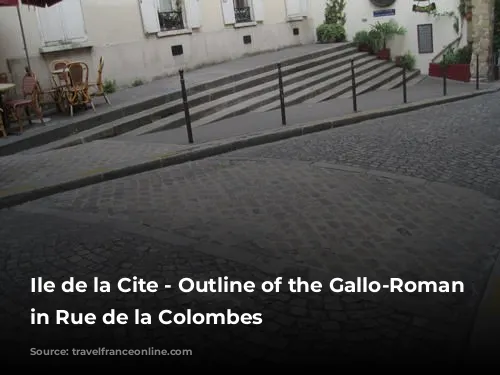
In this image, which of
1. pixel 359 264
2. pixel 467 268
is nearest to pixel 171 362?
pixel 359 264

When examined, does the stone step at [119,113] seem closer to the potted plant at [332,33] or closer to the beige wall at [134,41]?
the beige wall at [134,41]

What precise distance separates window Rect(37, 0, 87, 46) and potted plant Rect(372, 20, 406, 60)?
9758 mm

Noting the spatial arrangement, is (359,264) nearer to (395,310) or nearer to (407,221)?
(395,310)

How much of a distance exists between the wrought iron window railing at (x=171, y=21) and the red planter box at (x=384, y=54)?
677 cm

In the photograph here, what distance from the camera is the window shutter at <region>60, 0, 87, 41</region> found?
36.6 feet

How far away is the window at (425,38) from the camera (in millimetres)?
16844

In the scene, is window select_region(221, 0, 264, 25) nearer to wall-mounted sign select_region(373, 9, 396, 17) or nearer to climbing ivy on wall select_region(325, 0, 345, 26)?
climbing ivy on wall select_region(325, 0, 345, 26)

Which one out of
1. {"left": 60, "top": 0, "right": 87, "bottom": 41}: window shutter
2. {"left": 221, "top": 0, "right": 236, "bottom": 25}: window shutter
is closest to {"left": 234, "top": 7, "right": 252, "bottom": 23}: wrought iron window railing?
{"left": 221, "top": 0, "right": 236, "bottom": 25}: window shutter

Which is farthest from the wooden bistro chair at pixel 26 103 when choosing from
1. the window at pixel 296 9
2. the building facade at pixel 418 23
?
the building facade at pixel 418 23

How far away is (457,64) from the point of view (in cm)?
1584

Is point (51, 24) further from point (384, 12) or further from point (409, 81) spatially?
point (384, 12)

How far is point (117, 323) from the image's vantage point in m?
3.12

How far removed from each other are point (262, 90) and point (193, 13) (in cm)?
372

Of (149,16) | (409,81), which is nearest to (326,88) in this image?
(409,81)
